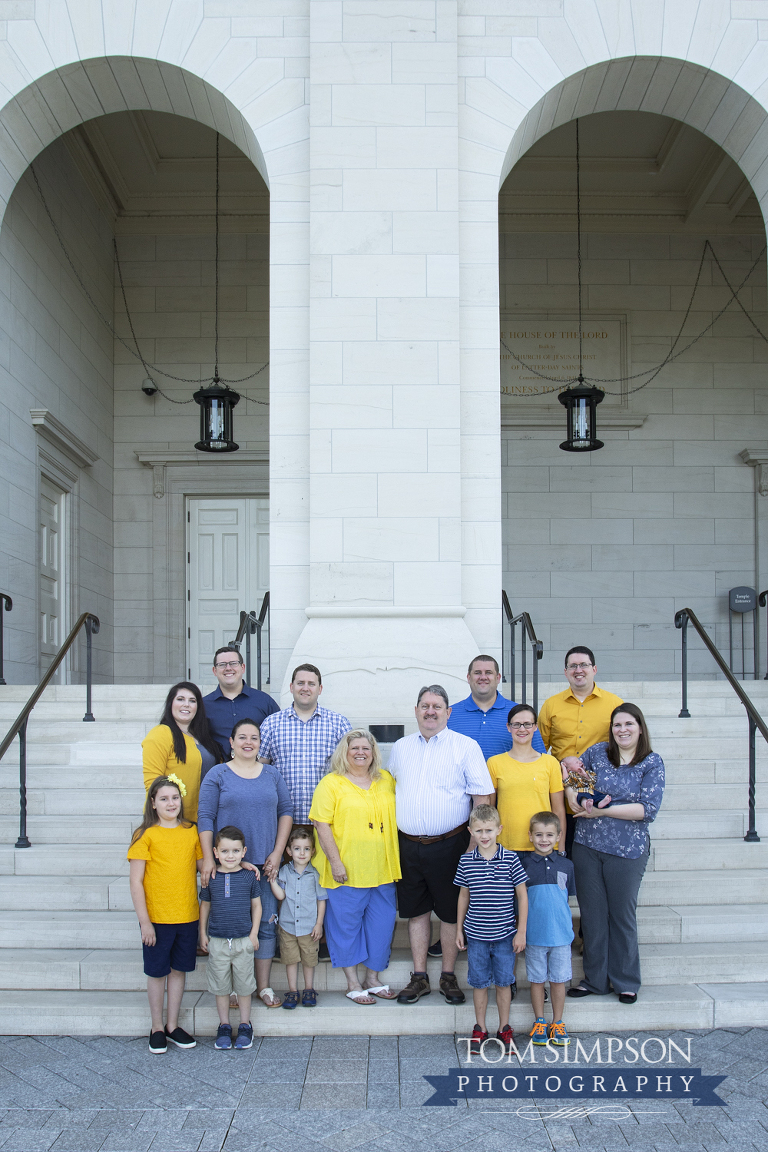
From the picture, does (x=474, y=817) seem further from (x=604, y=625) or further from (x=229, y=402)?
(x=604, y=625)

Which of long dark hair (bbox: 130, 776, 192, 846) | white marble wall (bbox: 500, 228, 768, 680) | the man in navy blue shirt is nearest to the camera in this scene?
long dark hair (bbox: 130, 776, 192, 846)

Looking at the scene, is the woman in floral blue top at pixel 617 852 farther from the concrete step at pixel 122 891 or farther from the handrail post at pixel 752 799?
the handrail post at pixel 752 799

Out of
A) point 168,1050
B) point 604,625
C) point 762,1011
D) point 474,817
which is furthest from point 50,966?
point 604,625

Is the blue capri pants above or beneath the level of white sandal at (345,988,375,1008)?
above

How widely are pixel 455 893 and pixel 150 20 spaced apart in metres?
6.71

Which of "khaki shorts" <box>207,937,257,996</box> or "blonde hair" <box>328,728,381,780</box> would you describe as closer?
"khaki shorts" <box>207,937,257,996</box>

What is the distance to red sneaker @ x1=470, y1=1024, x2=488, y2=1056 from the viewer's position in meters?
4.34

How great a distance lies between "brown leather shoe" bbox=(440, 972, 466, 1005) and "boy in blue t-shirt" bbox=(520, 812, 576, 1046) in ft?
1.13

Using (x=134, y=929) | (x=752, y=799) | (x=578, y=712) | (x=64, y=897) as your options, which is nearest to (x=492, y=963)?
(x=578, y=712)

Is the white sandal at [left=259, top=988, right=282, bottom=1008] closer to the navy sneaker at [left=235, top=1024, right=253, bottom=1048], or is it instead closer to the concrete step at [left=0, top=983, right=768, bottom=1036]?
the concrete step at [left=0, top=983, right=768, bottom=1036]

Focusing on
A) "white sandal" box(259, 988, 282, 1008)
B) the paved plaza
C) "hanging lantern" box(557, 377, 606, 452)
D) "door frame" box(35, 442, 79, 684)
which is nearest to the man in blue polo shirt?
the paved plaza

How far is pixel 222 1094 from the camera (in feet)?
13.0

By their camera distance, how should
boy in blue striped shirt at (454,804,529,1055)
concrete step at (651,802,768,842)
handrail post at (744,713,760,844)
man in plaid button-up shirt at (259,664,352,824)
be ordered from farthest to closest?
concrete step at (651,802,768,842), handrail post at (744,713,760,844), man in plaid button-up shirt at (259,664,352,824), boy in blue striped shirt at (454,804,529,1055)

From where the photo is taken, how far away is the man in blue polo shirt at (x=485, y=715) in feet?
17.5
